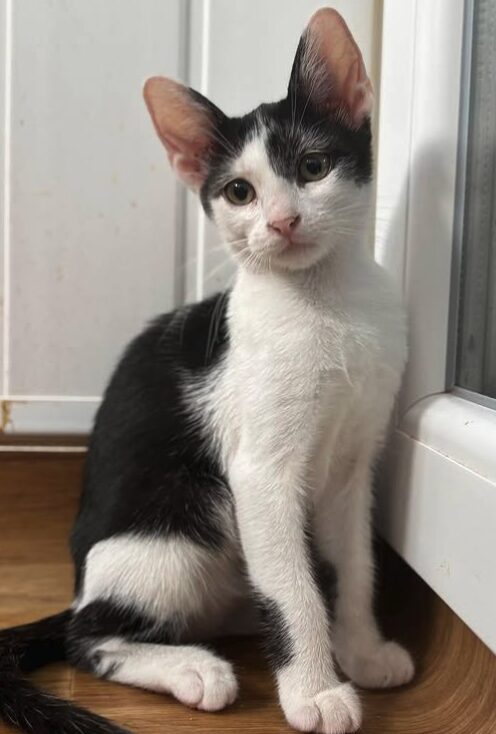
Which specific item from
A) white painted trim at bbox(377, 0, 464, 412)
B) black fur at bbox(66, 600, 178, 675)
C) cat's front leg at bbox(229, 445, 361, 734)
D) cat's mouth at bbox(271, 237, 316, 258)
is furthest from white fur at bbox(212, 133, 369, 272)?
black fur at bbox(66, 600, 178, 675)

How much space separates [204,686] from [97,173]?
0.88 metres

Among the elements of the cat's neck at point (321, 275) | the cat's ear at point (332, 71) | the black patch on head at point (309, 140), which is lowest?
the cat's neck at point (321, 275)

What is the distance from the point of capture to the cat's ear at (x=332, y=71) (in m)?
0.95

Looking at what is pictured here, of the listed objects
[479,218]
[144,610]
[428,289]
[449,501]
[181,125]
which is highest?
[181,125]

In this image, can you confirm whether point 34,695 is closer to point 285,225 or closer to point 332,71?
point 285,225

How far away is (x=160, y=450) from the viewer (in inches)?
42.1

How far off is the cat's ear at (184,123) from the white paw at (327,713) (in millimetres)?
706

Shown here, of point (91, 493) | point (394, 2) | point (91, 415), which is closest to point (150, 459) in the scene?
point (91, 493)

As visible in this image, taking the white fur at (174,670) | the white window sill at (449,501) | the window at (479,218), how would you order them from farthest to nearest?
the window at (479,218) < the white fur at (174,670) < the white window sill at (449,501)

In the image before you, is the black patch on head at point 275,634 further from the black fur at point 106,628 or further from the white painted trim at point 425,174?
the white painted trim at point 425,174

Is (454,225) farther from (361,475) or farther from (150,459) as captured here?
(150,459)

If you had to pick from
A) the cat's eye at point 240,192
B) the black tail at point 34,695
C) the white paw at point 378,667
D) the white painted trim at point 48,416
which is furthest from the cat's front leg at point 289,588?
the white painted trim at point 48,416

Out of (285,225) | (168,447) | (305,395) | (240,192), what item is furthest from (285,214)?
(168,447)

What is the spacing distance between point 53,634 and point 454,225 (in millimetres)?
814
